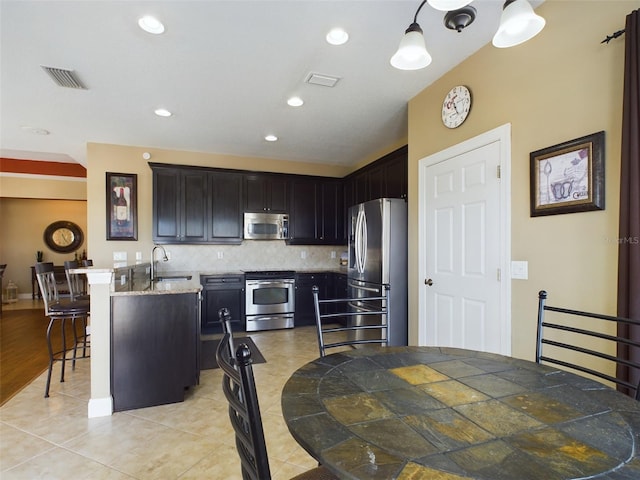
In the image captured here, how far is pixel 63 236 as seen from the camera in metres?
8.56

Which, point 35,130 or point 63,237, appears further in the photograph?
point 63,237

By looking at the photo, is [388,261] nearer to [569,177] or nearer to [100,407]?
[569,177]

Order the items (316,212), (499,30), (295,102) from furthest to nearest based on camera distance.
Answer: (316,212) < (295,102) < (499,30)

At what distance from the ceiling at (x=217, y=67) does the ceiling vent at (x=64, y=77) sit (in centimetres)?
6

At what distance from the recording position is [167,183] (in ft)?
16.1

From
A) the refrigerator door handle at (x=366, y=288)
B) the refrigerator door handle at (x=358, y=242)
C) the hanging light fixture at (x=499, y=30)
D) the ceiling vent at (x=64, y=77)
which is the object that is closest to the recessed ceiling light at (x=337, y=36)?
the hanging light fixture at (x=499, y=30)

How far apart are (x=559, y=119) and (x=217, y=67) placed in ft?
8.13

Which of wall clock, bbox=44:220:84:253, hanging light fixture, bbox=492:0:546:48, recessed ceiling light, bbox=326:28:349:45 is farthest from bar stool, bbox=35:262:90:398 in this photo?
wall clock, bbox=44:220:84:253

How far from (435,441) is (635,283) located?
138 centimetres

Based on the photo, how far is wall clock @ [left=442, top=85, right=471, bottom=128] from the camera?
8.51ft

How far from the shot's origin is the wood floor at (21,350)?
10.4 feet

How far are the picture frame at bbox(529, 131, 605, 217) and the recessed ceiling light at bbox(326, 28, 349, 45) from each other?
146 cm

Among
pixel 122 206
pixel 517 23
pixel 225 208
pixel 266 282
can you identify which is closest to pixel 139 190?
pixel 122 206

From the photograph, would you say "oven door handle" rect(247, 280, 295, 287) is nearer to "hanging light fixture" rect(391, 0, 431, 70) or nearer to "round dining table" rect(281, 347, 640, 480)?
"round dining table" rect(281, 347, 640, 480)
